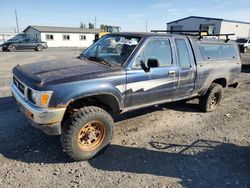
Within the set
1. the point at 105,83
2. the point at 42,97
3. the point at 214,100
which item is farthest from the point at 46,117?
the point at 214,100

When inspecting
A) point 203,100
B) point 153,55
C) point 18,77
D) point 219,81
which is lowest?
A: point 203,100

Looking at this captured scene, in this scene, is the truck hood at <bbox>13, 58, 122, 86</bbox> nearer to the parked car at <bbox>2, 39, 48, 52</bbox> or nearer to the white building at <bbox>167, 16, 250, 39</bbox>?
the parked car at <bbox>2, 39, 48, 52</bbox>

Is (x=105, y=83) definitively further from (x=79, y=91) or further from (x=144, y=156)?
(x=144, y=156)

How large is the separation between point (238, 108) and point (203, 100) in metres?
1.32

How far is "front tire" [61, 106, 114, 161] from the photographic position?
3.23 metres

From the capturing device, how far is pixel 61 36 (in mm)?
40625

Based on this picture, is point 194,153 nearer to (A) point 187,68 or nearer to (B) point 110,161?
(B) point 110,161

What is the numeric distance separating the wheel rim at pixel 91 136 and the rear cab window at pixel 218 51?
9.82 feet

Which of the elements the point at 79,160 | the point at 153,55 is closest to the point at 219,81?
the point at 153,55

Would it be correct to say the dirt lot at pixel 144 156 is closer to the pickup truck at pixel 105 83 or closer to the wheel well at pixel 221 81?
the pickup truck at pixel 105 83

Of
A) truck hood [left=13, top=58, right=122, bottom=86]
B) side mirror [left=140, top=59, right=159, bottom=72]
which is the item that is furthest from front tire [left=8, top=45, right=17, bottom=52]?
side mirror [left=140, top=59, right=159, bottom=72]

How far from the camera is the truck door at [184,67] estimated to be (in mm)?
4500

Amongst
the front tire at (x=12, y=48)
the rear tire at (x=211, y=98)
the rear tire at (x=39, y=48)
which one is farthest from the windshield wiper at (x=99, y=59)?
the rear tire at (x=39, y=48)

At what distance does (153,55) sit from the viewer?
4098 mm
